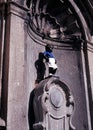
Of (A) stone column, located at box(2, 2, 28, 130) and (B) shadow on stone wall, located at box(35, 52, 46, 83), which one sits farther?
(B) shadow on stone wall, located at box(35, 52, 46, 83)

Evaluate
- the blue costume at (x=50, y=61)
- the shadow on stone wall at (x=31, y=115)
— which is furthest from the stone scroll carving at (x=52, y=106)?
the blue costume at (x=50, y=61)

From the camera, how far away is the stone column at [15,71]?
14.8ft

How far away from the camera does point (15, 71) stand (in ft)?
15.9

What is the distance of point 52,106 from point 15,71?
1.14m

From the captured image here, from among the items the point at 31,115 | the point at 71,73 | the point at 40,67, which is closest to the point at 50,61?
the point at 40,67

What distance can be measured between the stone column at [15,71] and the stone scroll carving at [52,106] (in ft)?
1.08

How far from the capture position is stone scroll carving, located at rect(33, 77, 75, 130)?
5.18 metres

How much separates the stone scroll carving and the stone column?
1.08ft

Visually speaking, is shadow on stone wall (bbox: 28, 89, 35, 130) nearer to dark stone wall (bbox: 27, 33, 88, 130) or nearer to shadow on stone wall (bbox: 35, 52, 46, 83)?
dark stone wall (bbox: 27, 33, 88, 130)

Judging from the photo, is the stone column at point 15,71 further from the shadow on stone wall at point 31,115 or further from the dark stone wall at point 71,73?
the dark stone wall at point 71,73

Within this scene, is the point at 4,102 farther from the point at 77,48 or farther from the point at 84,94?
the point at 77,48

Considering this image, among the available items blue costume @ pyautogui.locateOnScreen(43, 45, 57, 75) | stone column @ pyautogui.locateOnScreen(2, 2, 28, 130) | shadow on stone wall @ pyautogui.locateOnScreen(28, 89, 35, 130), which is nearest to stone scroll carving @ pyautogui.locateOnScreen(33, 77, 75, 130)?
shadow on stone wall @ pyautogui.locateOnScreen(28, 89, 35, 130)

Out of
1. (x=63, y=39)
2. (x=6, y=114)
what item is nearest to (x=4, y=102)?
(x=6, y=114)

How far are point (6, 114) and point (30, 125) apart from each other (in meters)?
0.98
